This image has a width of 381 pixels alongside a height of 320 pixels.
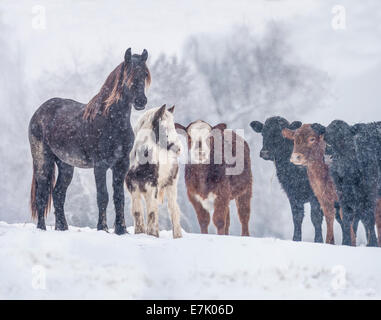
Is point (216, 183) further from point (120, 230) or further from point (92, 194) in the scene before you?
point (92, 194)

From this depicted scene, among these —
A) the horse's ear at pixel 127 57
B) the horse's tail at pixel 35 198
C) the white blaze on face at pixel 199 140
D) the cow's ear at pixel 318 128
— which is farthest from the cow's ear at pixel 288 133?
the horse's tail at pixel 35 198

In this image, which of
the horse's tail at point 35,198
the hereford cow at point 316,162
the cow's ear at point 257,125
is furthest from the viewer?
the cow's ear at point 257,125

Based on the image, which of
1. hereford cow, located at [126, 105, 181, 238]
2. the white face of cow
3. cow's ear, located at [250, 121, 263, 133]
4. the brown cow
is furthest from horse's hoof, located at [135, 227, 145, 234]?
cow's ear, located at [250, 121, 263, 133]

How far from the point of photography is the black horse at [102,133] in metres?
7.26

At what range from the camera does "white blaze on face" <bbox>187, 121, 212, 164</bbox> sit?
8.29m

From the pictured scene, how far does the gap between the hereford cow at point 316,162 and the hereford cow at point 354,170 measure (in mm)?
379

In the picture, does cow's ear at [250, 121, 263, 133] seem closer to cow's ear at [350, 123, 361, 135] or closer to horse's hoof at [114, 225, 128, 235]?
cow's ear at [350, 123, 361, 135]

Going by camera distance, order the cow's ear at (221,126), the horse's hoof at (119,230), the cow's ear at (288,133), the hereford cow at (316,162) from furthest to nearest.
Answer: the cow's ear at (288,133)
the hereford cow at (316,162)
the cow's ear at (221,126)
the horse's hoof at (119,230)

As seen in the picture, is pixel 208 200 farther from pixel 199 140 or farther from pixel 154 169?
pixel 154 169

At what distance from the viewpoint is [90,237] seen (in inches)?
265

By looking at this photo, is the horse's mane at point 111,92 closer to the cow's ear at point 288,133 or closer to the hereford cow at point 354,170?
the cow's ear at point 288,133

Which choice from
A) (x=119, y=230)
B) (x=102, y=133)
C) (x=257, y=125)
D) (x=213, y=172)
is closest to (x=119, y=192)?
(x=119, y=230)

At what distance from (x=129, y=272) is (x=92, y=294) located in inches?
20.5
